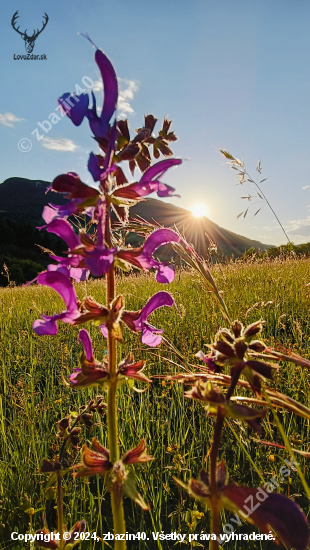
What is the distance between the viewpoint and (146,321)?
888mm

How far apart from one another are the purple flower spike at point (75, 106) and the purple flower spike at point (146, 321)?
485 mm

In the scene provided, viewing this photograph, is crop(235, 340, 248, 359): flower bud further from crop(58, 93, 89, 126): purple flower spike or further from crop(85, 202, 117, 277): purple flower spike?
crop(58, 93, 89, 126): purple flower spike

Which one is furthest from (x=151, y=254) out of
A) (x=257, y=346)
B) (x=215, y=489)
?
(x=215, y=489)

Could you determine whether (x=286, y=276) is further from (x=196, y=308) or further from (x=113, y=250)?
(x=113, y=250)

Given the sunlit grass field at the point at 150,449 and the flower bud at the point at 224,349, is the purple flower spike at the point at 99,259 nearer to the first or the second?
the flower bud at the point at 224,349

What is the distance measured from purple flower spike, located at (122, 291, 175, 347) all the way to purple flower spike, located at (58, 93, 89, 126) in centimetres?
49

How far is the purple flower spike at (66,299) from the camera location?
0.81m

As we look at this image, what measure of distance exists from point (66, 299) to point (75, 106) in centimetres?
47

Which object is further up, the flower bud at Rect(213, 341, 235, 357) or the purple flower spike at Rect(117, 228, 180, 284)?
the purple flower spike at Rect(117, 228, 180, 284)

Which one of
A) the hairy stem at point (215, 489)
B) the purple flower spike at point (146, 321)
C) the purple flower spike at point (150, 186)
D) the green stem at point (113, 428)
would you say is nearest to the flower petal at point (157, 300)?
the purple flower spike at point (146, 321)

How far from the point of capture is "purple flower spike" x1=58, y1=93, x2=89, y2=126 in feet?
2.57

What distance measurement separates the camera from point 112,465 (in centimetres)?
69

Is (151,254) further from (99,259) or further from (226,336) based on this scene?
(226,336)

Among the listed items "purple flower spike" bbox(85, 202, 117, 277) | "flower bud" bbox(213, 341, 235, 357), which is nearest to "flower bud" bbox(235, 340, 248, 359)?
"flower bud" bbox(213, 341, 235, 357)
